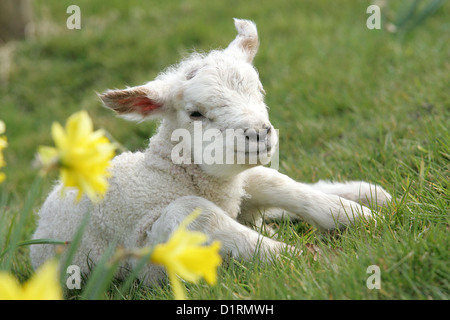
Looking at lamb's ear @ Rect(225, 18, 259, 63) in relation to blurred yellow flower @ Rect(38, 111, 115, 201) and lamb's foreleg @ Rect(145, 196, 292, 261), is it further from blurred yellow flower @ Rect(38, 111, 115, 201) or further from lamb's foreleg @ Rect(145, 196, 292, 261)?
blurred yellow flower @ Rect(38, 111, 115, 201)

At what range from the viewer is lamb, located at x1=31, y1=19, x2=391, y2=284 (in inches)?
116

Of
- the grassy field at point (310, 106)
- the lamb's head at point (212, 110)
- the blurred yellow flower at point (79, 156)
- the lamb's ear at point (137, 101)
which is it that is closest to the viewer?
the blurred yellow flower at point (79, 156)

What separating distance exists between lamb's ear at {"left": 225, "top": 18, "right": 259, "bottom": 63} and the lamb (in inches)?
0.8

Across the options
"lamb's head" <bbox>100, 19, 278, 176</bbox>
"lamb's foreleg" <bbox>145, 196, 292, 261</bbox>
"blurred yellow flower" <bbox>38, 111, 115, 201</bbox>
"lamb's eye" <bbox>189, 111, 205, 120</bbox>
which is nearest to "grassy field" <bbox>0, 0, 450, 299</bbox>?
"lamb's foreleg" <bbox>145, 196, 292, 261</bbox>

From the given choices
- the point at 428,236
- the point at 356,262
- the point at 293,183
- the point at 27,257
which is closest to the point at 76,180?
the point at 356,262

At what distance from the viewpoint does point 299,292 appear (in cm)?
244

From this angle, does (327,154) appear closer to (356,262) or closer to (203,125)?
(203,125)

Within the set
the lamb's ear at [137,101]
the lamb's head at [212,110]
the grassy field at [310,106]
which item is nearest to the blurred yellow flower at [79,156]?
the grassy field at [310,106]

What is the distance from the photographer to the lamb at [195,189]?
9.66 ft

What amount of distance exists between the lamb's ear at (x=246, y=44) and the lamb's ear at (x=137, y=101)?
1.76 feet

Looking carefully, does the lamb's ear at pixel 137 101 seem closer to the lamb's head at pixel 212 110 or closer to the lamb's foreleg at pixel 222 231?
the lamb's head at pixel 212 110

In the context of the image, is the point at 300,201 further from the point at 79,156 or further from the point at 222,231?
the point at 79,156

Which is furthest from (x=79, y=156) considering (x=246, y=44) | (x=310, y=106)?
(x=310, y=106)

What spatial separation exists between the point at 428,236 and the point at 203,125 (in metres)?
1.26
